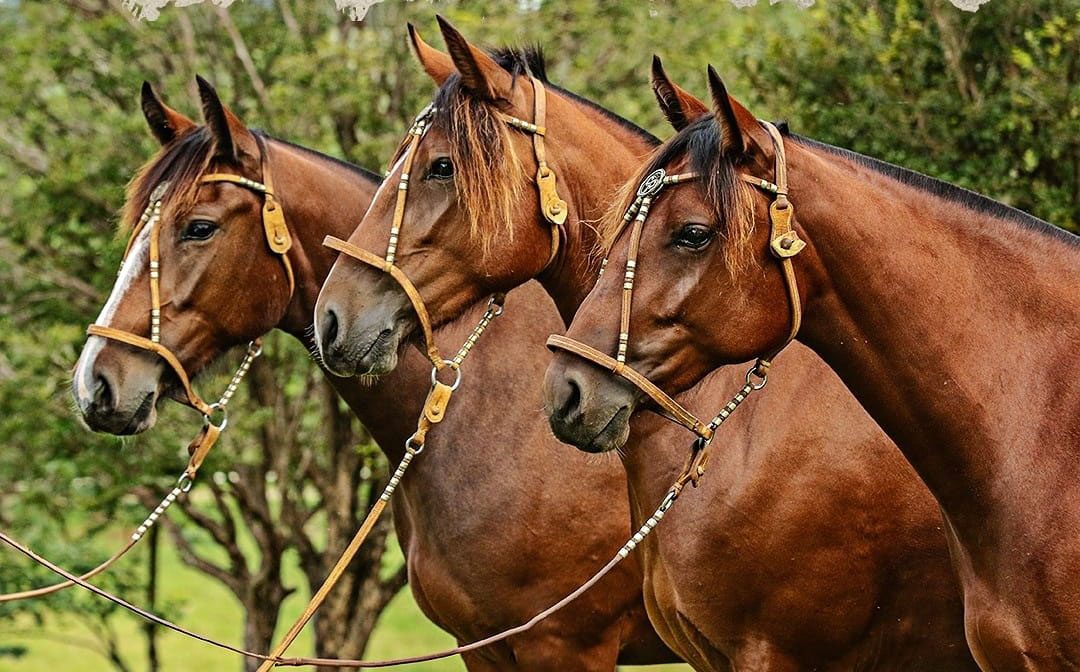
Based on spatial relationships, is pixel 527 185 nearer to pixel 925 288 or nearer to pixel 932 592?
pixel 925 288

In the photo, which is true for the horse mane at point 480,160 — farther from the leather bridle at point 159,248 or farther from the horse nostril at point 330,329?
A: the leather bridle at point 159,248

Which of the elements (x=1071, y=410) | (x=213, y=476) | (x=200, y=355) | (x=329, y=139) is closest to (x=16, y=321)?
(x=213, y=476)

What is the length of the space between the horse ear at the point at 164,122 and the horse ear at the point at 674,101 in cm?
210

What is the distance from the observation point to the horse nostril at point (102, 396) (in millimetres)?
4598

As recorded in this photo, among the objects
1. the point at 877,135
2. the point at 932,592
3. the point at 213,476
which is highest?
the point at 877,135

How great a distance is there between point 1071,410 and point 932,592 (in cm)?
104

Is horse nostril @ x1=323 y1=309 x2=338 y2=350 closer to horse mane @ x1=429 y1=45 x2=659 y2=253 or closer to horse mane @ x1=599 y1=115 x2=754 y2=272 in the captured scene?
horse mane @ x1=429 y1=45 x2=659 y2=253

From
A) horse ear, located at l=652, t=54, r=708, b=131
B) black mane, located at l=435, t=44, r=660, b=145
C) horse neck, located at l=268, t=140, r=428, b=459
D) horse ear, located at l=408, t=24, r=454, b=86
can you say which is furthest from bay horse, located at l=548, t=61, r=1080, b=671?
horse neck, located at l=268, t=140, r=428, b=459

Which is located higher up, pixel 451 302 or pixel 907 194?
pixel 907 194

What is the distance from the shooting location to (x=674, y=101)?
388 cm

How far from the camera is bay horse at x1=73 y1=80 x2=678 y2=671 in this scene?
15.5 ft

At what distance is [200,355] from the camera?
4.82m

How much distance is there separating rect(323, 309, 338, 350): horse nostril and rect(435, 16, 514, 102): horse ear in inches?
33.2

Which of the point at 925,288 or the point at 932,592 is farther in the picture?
the point at 932,592
